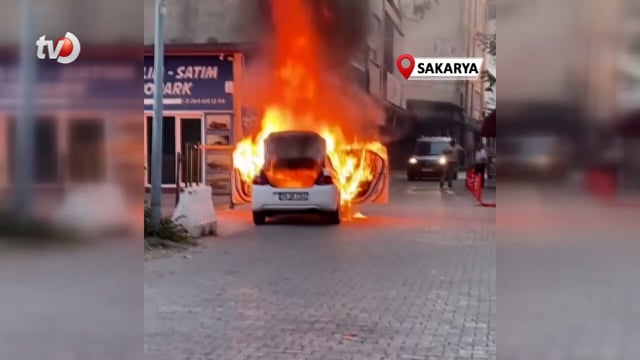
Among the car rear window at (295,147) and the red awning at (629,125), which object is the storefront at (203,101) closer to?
the car rear window at (295,147)

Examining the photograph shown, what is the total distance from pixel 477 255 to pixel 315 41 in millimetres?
6858

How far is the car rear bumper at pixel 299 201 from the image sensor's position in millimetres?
11609

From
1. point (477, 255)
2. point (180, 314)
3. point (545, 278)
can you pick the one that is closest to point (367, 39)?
point (477, 255)

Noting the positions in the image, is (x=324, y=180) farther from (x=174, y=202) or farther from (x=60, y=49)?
(x=60, y=49)

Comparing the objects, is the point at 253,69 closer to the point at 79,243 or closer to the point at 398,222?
the point at 398,222

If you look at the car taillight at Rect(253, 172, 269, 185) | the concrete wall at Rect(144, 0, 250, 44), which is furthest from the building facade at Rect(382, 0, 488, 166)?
the concrete wall at Rect(144, 0, 250, 44)

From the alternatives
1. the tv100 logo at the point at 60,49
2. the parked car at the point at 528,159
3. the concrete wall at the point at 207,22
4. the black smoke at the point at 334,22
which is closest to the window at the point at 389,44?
the black smoke at the point at 334,22

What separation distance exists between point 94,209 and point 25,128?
1.90 feet

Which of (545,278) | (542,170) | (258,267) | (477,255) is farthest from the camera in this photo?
(477,255)

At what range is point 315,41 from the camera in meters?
14.3

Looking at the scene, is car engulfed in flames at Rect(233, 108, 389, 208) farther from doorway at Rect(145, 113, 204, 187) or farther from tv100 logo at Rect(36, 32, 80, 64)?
tv100 logo at Rect(36, 32, 80, 64)

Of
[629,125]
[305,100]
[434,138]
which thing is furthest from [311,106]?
[629,125]

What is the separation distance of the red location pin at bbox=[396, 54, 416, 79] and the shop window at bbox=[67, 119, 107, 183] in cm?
788

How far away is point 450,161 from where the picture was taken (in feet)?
68.8
